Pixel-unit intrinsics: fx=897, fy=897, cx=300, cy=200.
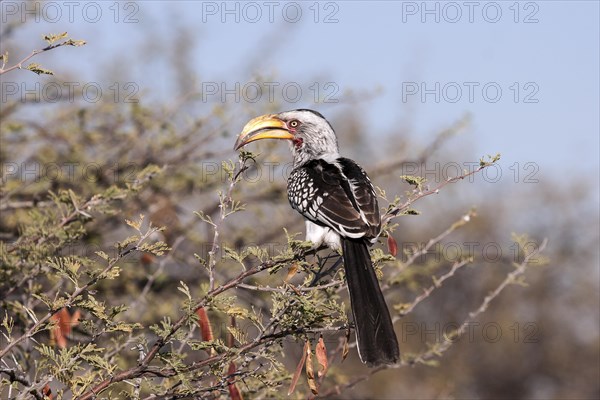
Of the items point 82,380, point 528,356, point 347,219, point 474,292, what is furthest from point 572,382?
point 82,380

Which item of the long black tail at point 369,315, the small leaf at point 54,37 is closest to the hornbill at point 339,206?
the long black tail at point 369,315

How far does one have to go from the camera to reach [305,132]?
4.86m

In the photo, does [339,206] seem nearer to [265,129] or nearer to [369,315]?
[369,315]

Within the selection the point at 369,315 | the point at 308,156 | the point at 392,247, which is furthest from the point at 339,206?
the point at 308,156

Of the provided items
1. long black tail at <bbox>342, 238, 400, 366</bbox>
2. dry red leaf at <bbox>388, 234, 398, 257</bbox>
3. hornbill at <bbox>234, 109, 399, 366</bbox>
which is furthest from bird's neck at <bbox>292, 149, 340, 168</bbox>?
long black tail at <bbox>342, 238, 400, 366</bbox>

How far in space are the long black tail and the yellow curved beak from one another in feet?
3.74

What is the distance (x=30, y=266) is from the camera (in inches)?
148

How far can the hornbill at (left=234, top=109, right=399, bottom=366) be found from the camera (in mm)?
3197

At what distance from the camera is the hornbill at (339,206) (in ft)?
10.5

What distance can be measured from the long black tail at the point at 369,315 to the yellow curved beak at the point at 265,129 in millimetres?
1139

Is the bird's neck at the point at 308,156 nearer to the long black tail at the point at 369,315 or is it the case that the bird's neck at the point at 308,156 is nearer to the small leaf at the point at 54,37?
the long black tail at the point at 369,315

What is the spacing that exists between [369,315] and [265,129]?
1800 millimetres

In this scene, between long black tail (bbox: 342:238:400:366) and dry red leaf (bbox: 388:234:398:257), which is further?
dry red leaf (bbox: 388:234:398:257)

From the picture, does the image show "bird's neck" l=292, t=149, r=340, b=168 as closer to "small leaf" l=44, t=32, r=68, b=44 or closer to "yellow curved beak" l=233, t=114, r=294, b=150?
"yellow curved beak" l=233, t=114, r=294, b=150
